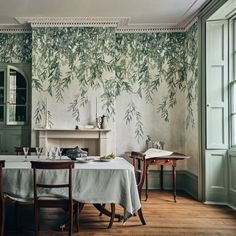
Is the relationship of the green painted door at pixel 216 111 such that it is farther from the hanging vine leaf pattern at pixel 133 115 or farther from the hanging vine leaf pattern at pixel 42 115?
the hanging vine leaf pattern at pixel 42 115

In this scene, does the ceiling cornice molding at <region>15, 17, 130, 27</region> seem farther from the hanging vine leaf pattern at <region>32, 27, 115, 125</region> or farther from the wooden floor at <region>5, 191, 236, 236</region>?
the wooden floor at <region>5, 191, 236, 236</region>

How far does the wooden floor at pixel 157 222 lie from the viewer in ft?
11.1

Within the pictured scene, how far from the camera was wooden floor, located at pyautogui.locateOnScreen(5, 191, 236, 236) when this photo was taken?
338 centimetres

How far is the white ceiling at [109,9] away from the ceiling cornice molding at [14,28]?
0.16 meters

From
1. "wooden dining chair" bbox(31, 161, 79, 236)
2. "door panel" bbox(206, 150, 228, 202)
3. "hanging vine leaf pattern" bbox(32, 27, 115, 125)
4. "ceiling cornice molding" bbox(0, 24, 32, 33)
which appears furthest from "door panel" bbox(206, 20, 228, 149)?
"ceiling cornice molding" bbox(0, 24, 32, 33)

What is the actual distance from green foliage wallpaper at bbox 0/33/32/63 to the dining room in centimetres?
2

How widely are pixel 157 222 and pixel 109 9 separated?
3538mm

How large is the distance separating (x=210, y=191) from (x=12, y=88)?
13.7 ft

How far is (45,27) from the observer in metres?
5.71

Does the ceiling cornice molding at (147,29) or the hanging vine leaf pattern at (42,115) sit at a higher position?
the ceiling cornice molding at (147,29)

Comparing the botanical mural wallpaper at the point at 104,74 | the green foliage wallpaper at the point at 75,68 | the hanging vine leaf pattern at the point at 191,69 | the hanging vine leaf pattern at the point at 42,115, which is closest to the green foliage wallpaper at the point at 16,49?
the botanical mural wallpaper at the point at 104,74

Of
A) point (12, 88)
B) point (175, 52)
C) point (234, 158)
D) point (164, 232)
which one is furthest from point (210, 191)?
point (12, 88)

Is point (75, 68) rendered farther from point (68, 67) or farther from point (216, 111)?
point (216, 111)

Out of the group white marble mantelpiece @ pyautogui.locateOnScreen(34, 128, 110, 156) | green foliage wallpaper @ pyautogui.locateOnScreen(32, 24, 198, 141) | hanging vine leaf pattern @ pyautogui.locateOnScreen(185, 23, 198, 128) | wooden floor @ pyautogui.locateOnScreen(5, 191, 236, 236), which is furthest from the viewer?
green foliage wallpaper @ pyautogui.locateOnScreen(32, 24, 198, 141)
